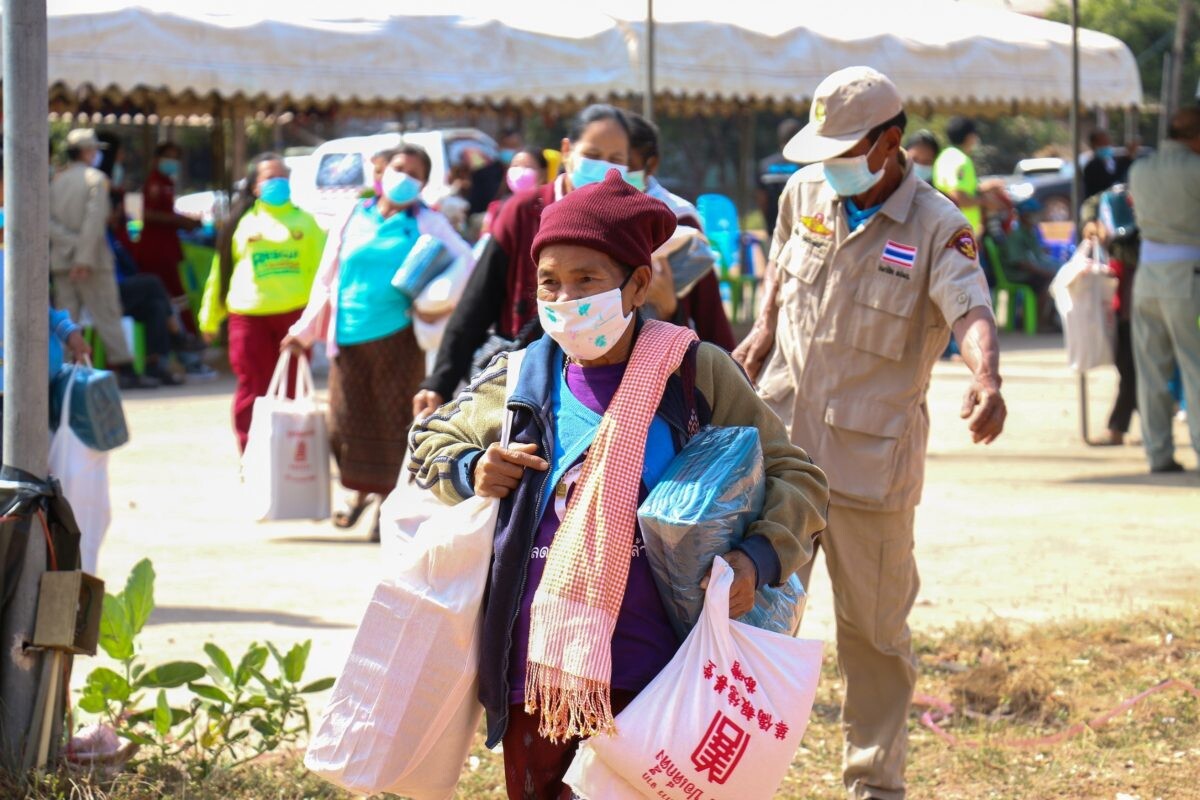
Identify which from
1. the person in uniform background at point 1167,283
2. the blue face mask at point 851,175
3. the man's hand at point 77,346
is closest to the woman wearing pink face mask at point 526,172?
the person in uniform background at point 1167,283

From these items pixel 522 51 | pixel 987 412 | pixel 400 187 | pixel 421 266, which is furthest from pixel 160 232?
pixel 987 412

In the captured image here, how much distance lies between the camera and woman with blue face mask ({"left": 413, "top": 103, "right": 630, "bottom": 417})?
16.8ft

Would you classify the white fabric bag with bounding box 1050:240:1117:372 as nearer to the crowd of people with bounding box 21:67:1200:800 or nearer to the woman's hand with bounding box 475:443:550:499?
the crowd of people with bounding box 21:67:1200:800

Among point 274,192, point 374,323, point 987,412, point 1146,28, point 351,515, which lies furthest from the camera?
point 1146,28

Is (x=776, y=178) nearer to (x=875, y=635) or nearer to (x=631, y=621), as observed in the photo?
(x=875, y=635)

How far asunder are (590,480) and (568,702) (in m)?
0.38

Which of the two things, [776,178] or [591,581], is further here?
[776,178]

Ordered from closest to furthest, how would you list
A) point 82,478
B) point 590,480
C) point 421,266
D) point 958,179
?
point 590,480 → point 82,478 → point 421,266 → point 958,179

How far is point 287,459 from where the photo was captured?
328 inches

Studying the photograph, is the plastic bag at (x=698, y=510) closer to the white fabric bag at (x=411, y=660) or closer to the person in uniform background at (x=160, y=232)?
the white fabric bag at (x=411, y=660)

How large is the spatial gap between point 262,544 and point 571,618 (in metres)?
5.92

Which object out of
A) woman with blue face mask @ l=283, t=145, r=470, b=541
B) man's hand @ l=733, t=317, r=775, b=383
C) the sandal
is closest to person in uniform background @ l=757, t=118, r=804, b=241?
the sandal

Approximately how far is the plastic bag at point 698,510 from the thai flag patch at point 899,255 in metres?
1.58

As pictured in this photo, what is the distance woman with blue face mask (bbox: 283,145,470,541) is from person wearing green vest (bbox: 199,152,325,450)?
124 cm
